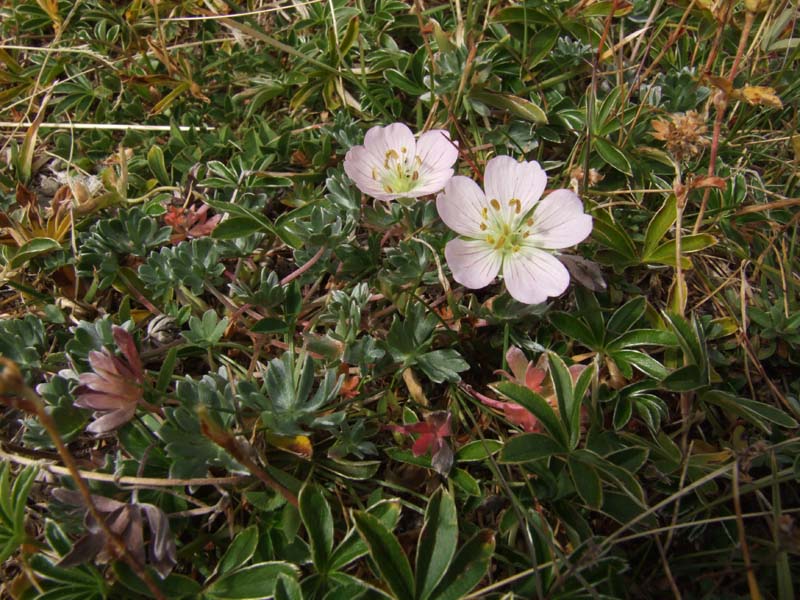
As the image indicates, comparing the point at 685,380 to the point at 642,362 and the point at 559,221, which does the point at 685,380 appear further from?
the point at 559,221

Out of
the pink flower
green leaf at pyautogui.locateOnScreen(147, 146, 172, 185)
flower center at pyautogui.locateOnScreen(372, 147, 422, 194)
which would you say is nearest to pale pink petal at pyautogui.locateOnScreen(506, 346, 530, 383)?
flower center at pyautogui.locateOnScreen(372, 147, 422, 194)

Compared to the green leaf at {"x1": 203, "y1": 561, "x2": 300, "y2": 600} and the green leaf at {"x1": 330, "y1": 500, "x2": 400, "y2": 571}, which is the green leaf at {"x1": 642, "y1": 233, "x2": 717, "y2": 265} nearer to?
the green leaf at {"x1": 330, "y1": 500, "x2": 400, "y2": 571}

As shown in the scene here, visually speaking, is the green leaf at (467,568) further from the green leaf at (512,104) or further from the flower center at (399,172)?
the green leaf at (512,104)

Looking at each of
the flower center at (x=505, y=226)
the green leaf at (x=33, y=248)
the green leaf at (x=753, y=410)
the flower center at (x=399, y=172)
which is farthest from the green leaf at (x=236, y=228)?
the green leaf at (x=753, y=410)

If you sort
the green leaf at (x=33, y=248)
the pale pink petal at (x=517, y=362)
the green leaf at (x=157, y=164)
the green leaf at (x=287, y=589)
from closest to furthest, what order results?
1. the green leaf at (x=287, y=589)
2. the pale pink petal at (x=517, y=362)
3. the green leaf at (x=33, y=248)
4. the green leaf at (x=157, y=164)

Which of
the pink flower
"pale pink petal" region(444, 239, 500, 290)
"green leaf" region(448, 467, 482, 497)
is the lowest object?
"green leaf" region(448, 467, 482, 497)

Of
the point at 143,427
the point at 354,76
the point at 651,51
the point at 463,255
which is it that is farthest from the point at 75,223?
the point at 651,51
